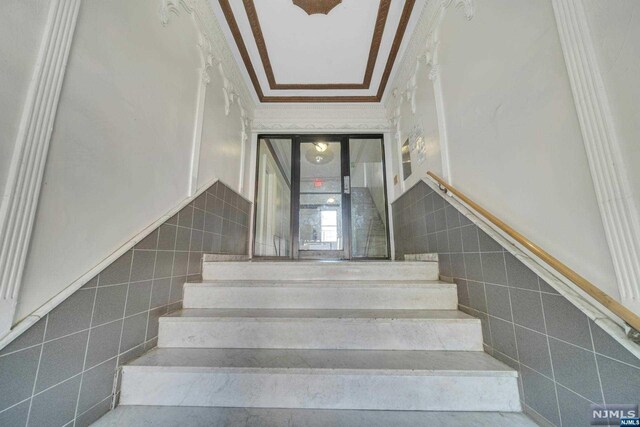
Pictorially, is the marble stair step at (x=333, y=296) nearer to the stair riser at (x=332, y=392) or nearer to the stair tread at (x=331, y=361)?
the stair tread at (x=331, y=361)

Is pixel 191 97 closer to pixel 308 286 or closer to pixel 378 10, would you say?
pixel 308 286

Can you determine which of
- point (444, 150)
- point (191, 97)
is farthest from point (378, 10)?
point (191, 97)

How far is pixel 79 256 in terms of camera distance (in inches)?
38.3

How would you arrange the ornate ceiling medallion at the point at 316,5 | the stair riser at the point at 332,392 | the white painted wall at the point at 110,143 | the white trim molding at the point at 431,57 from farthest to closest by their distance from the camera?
the ornate ceiling medallion at the point at 316,5, the white trim molding at the point at 431,57, the stair riser at the point at 332,392, the white painted wall at the point at 110,143

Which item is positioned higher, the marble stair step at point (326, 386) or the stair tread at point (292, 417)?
the marble stair step at point (326, 386)

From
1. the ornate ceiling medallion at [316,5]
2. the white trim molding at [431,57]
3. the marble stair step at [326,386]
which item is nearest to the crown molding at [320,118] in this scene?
the white trim molding at [431,57]

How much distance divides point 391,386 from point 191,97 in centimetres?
240

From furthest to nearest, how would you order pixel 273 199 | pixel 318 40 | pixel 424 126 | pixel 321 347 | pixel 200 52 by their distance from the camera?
1. pixel 273 199
2. pixel 318 40
3. pixel 424 126
4. pixel 200 52
5. pixel 321 347

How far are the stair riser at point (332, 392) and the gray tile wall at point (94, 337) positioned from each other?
192 millimetres

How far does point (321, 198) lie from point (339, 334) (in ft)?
8.52

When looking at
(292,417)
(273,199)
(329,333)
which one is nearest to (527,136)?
(329,333)

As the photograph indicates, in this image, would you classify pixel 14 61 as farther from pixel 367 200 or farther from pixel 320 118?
pixel 367 200

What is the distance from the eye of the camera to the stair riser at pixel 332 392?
104 centimetres

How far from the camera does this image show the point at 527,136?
1.11 m
